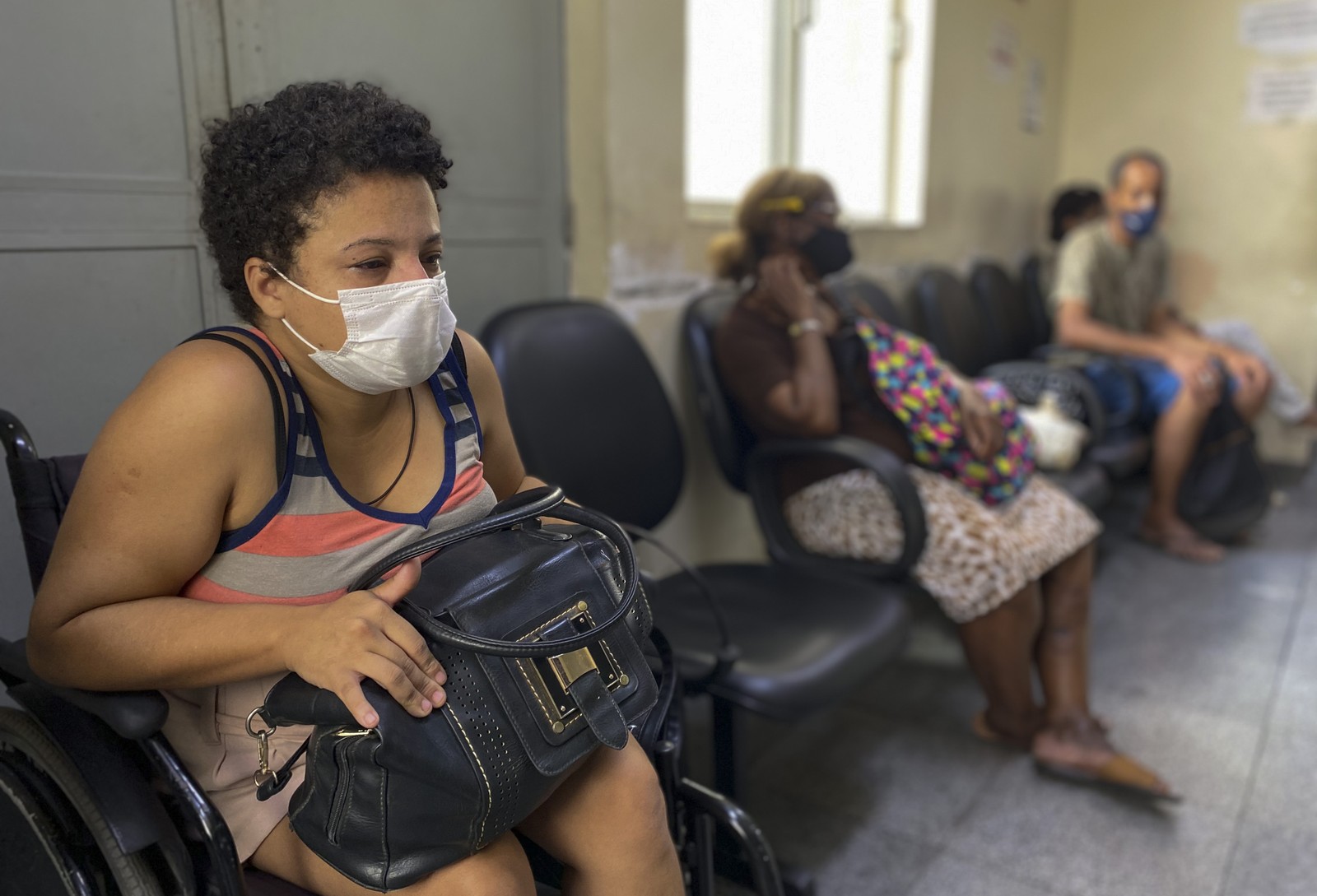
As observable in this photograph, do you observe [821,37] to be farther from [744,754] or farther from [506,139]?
[744,754]

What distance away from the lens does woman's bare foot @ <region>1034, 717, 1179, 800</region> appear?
1.85 meters

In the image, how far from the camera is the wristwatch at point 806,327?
1931 millimetres

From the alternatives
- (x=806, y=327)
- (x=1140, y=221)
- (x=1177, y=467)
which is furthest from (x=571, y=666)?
(x=1140, y=221)

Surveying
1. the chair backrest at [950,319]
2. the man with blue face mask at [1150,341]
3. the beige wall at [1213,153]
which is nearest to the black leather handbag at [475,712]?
the chair backrest at [950,319]

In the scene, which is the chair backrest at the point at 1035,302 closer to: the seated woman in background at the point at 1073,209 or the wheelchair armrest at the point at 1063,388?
the seated woman in background at the point at 1073,209

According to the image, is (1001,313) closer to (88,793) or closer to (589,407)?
(589,407)

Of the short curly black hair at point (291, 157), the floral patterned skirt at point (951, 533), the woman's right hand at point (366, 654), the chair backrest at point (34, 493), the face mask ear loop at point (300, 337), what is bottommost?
the floral patterned skirt at point (951, 533)

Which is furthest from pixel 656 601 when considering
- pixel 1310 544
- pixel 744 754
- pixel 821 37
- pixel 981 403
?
pixel 1310 544

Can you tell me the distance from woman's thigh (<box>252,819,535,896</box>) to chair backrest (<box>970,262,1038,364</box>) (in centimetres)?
305

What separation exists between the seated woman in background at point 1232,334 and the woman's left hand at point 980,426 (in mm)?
2571

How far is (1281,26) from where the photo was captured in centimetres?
418

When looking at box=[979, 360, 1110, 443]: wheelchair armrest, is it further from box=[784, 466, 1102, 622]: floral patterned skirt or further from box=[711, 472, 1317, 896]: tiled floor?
box=[784, 466, 1102, 622]: floral patterned skirt

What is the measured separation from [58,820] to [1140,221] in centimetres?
388

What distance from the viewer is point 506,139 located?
1.85 meters
